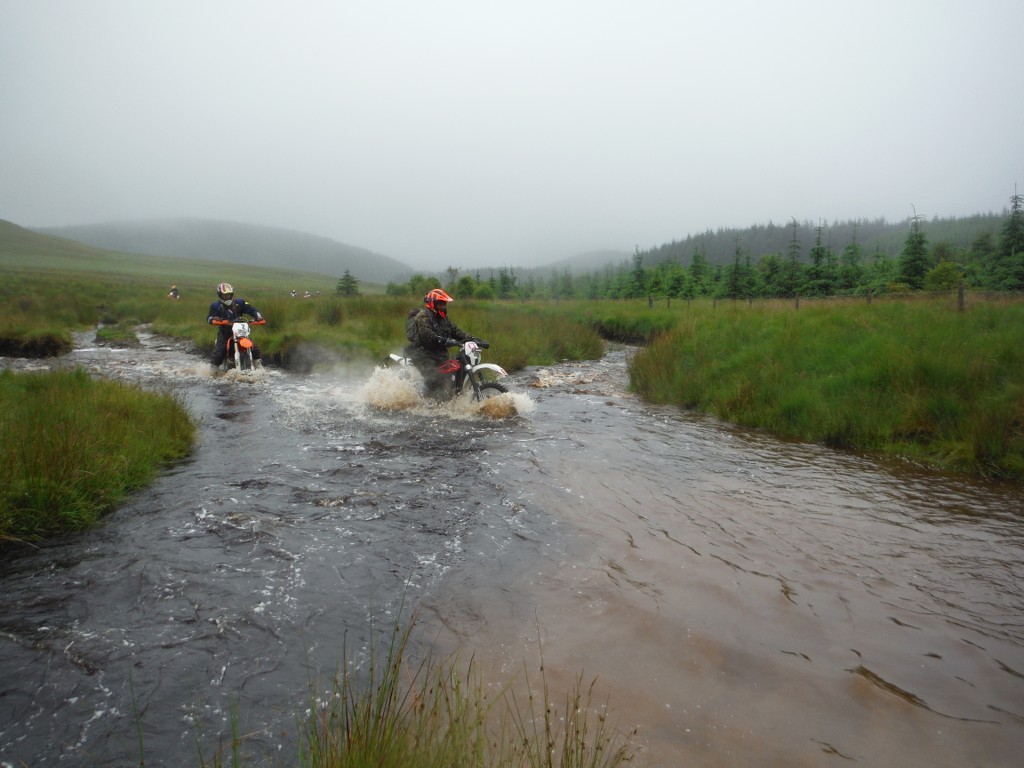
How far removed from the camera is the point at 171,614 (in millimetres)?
4117

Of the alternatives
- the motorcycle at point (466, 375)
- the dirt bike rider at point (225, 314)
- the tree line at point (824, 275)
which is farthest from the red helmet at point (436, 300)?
the tree line at point (824, 275)

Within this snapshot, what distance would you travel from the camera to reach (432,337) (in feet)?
36.4

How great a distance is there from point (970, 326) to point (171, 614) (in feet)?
43.0

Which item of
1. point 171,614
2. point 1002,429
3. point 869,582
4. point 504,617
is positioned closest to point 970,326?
point 1002,429

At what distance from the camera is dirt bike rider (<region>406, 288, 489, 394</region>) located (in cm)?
1120

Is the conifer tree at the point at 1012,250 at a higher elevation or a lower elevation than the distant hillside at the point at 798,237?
lower

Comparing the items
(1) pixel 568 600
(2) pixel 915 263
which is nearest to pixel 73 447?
(1) pixel 568 600

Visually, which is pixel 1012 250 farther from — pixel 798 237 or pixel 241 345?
pixel 798 237

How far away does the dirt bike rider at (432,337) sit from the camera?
36.8 ft

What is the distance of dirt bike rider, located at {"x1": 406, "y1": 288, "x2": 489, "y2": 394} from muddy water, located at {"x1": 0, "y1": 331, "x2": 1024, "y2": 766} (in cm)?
345

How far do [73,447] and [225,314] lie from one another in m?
10.7

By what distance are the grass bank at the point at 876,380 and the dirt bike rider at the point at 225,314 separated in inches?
431

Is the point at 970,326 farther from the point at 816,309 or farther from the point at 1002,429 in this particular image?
the point at 816,309

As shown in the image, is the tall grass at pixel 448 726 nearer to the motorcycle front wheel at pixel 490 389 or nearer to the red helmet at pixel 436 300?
the motorcycle front wheel at pixel 490 389
